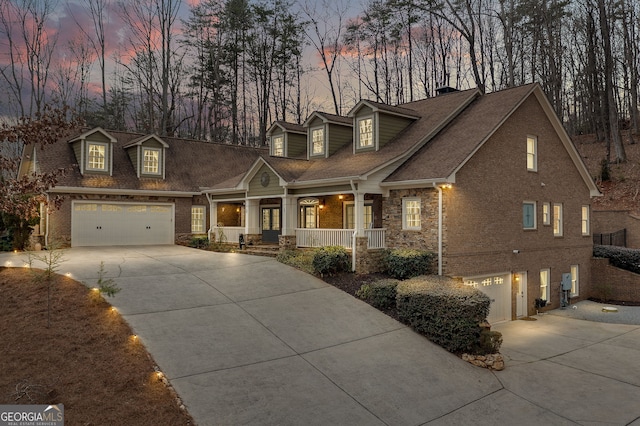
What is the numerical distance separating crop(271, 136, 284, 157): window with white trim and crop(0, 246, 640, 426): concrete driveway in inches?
425

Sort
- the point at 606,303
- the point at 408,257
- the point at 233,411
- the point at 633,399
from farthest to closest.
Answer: the point at 606,303
the point at 408,257
the point at 633,399
the point at 233,411

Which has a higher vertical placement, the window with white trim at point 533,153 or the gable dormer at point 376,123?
the gable dormer at point 376,123

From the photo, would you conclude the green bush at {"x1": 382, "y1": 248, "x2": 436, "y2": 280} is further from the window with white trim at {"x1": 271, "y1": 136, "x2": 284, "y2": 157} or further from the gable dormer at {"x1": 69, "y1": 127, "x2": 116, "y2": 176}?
the gable dormer at {"x1": 69, "y1": 127, "x2": 116, "y2": 176}

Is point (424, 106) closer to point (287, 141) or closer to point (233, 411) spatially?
point (287, 141)

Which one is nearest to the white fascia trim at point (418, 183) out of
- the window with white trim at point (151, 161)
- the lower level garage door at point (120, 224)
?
the lower level garage door at point (120, 224)

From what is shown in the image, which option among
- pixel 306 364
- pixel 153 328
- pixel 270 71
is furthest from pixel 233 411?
pixel 270 71

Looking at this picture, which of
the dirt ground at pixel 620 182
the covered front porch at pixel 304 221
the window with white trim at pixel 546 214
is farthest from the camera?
the dirt ground at pixel 620 182

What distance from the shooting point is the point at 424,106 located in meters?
20.4

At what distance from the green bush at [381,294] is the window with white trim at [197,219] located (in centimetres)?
1404

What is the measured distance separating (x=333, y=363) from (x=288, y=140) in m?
16.1

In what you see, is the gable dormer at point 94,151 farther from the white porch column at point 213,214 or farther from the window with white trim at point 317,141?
the window with white trim at point 317,141

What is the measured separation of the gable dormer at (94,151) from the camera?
21.0m

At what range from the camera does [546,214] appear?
18438 millimetres

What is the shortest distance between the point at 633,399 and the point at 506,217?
344 inches
